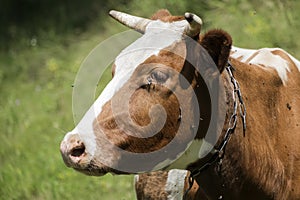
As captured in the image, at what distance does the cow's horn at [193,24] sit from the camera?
13.4 ft

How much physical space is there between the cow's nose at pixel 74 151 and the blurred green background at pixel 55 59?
333cm

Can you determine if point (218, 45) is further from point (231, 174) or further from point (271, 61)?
point (271, 61)

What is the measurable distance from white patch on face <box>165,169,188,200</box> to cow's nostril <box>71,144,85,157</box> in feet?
3.99

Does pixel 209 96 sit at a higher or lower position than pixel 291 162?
higher

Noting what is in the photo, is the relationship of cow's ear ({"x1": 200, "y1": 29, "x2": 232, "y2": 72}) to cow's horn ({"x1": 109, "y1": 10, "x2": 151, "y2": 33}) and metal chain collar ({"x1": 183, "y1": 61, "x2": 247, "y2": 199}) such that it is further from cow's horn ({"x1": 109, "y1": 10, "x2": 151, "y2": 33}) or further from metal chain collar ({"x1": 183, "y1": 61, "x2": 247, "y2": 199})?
cow's horn ({"x1": 109, "y1": 10, "x2": 151, "y2": 33})

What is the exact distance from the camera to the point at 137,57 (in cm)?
412

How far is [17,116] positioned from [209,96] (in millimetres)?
6611

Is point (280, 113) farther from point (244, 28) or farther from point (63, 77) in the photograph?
point (63, 77)

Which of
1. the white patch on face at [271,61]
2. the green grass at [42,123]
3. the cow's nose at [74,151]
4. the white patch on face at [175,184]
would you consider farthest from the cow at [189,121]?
the green grass at [42,123]

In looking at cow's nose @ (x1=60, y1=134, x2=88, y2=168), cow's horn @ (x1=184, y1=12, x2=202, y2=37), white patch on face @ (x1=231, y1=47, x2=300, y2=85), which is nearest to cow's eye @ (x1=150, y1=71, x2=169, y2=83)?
cow's horn @ (x1=184, y1=12, x2=202, y2=37)

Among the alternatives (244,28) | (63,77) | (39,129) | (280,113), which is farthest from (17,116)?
(280,113)

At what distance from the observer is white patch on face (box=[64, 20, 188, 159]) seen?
397 cm

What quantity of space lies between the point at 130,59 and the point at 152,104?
256 millimetres

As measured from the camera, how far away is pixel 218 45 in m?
4.16
